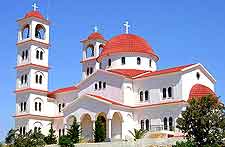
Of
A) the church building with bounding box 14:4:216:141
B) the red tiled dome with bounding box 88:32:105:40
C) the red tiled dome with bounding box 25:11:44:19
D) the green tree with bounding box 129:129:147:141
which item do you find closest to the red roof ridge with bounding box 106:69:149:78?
the church building with bounding box 14:4:216:141

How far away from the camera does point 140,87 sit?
5712 centimetres

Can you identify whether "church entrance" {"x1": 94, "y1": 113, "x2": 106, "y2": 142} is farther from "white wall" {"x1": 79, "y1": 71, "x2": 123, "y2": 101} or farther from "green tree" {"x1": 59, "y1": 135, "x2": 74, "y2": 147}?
"white wall" {"x1": 79, "y1": 71, "x2": 123, "y2": 101}

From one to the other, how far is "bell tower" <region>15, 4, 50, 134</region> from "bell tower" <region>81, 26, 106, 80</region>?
10.6 meters

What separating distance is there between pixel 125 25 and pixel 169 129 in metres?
19.9

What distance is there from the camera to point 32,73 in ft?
215

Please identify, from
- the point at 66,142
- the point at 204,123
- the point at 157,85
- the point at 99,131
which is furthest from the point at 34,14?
the point at 204,123

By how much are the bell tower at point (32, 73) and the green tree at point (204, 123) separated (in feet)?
108

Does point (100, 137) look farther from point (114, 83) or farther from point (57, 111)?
point (57, 111)

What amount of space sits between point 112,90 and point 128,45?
777cm

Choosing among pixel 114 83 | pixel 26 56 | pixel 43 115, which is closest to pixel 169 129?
pixel 114 83

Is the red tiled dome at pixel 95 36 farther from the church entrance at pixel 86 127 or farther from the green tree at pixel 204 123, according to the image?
the green tree at pixel 204 123

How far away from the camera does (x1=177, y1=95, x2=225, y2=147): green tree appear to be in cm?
3566

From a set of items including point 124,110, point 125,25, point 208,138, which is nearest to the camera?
point 208,138

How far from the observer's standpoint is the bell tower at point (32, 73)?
64.9 metres
